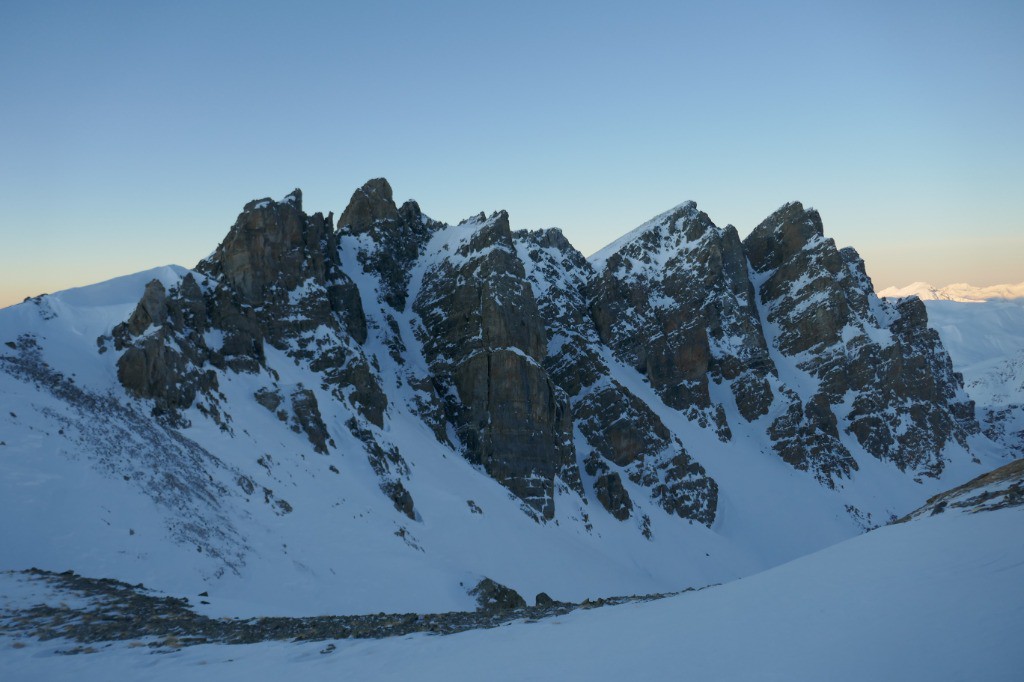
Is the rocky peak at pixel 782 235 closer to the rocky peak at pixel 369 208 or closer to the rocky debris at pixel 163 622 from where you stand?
the rocky peak at pixel 369 208

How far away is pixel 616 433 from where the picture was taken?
84125mm

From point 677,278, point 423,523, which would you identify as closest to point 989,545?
point 423,523

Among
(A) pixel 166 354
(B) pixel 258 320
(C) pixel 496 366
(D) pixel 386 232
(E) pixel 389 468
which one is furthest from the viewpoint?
(D) pixel 386 232

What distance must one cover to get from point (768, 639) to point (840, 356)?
112998 millimetres

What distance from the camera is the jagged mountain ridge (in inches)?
1932

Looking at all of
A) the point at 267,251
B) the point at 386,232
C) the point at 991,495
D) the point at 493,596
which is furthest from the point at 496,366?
the point at 991,495

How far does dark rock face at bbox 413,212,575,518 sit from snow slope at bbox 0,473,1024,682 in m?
53.6

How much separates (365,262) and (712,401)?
52.8 metres

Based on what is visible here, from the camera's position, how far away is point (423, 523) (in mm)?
49719

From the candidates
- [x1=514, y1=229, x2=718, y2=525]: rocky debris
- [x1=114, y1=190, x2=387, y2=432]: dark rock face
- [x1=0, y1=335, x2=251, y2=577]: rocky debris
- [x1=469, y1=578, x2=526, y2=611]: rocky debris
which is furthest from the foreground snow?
[x1=514, y1=229, x2=718, y2=525]: rocky debris

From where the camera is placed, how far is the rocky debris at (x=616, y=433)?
263 feet

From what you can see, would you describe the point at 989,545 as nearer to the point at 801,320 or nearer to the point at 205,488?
the point at 205,488

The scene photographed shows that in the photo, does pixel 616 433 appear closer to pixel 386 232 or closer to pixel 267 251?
pixel 386 232

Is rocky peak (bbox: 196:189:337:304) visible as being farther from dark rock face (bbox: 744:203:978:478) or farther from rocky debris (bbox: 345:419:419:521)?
dark rock face (bbox: 744:203:978:478)
